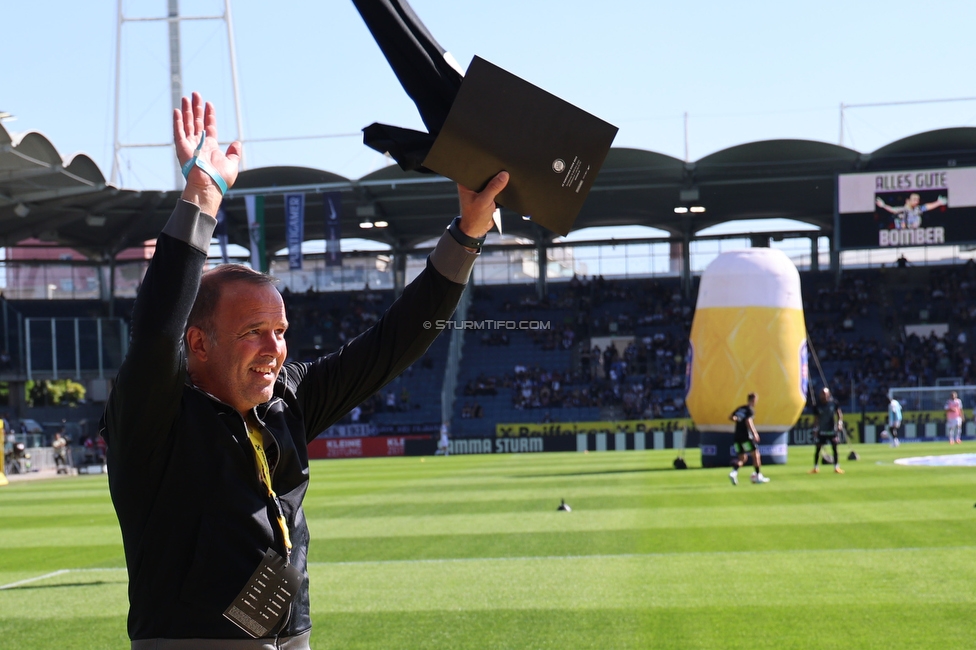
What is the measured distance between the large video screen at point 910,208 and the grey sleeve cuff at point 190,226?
127 feet

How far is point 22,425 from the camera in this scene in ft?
163

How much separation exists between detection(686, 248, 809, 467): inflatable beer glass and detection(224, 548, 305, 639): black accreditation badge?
934 inches

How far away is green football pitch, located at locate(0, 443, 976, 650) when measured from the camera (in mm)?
8273

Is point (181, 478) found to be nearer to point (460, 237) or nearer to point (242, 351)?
point (242, 351)

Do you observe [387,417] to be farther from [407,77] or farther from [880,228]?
[407,77]

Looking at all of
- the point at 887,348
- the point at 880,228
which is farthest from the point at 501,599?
the point at 887,348

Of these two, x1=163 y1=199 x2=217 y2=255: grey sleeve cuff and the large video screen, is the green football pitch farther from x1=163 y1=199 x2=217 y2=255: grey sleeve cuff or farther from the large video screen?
the large video screen

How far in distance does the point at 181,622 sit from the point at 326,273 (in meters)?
56.7

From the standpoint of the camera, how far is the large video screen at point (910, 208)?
38469 millimetres

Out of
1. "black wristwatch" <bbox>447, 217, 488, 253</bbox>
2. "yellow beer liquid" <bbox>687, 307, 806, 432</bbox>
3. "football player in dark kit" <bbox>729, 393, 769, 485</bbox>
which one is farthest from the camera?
"yellow beer liquid" <bbox>687, 307, 806, 432</bbox>

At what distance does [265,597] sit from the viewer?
8.89ft

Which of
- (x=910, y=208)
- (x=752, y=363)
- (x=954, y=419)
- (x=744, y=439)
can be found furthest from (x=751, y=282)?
(x=910, y=208)

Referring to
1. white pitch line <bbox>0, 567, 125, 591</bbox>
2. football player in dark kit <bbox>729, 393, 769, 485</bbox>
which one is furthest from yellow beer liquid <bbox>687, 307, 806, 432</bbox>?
white pitch line <bbox>0, 567, 125, 591</bbox>

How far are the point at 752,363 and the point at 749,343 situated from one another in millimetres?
462
